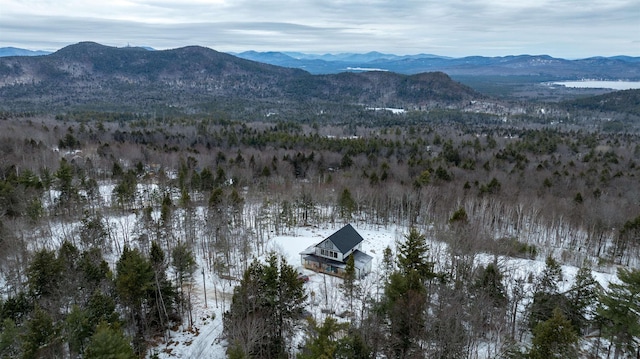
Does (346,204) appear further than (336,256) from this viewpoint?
Yes

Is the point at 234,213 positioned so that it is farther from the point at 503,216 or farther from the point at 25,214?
the point at 503,216

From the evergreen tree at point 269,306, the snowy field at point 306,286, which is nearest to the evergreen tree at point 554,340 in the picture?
the snowy field at point 306,286

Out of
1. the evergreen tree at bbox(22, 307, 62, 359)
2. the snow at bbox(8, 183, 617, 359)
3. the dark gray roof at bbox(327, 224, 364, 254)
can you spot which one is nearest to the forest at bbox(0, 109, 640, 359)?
the evergreen tree at bbox(22, 307, 62, 359)

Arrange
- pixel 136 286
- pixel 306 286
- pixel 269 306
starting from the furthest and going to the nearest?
pixel 306 286 < pixel 136 286 < pixel 269 306

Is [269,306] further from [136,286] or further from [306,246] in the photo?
[306,246]

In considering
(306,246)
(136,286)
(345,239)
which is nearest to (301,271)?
(345,239)

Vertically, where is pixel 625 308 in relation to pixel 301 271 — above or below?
above
